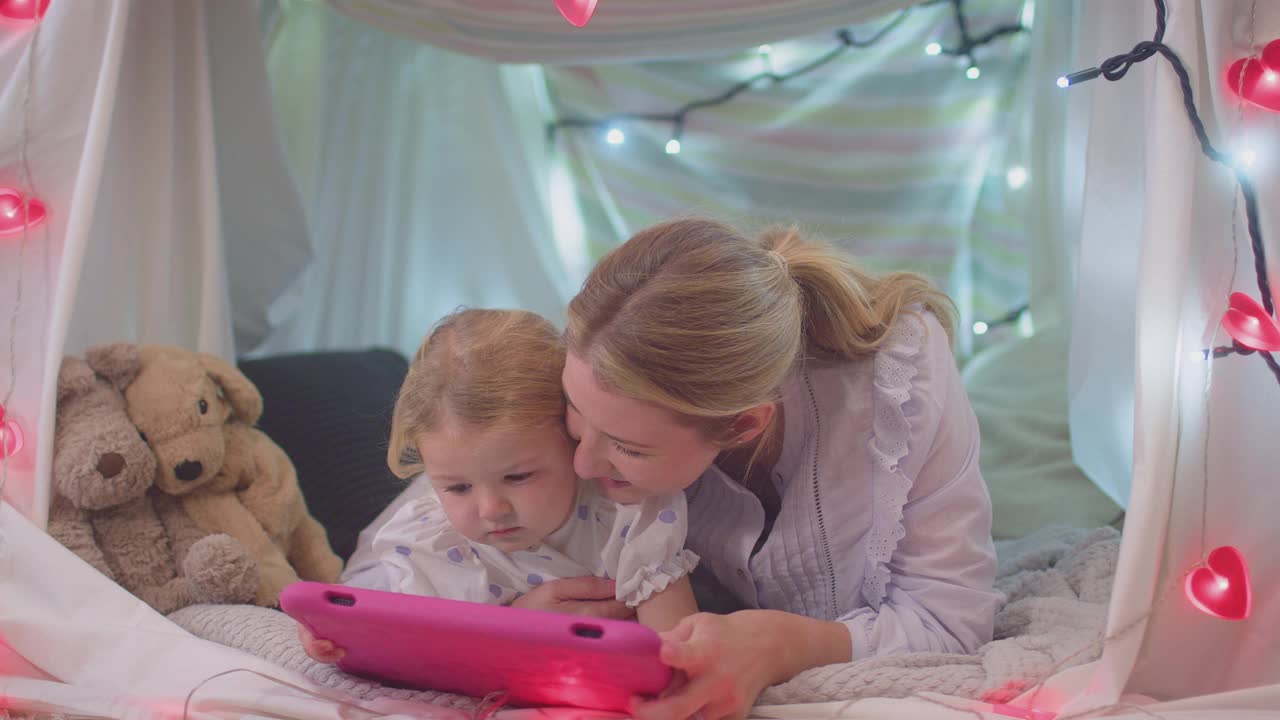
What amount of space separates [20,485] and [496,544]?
0.54 metres

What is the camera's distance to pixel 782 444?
125 cm

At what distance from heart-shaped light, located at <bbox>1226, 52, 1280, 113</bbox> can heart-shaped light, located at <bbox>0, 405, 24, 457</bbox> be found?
1310mm

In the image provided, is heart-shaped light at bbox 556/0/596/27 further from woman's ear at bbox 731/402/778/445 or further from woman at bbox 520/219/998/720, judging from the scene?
woman's ear at bbox 731/402/778/445

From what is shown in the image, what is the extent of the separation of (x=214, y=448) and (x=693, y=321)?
0.70m

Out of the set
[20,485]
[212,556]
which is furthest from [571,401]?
[20,485]

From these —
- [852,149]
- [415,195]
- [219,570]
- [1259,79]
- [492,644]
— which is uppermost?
[1259,79]

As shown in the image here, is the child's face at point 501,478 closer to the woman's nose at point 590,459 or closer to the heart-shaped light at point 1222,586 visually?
the woman's nose at point 590,459

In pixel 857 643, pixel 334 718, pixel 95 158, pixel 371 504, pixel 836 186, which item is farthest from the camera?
pixel 836 186

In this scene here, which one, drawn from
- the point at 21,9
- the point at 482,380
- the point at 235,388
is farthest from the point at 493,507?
the point at 21,9

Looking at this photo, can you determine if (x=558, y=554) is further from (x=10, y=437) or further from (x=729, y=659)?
(x=10, y=437)

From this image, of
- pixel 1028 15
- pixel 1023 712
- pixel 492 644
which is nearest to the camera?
pixel 492 644

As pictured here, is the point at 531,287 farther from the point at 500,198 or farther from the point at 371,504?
the point at 371,504

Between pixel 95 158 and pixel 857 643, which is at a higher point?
pixel 95 158

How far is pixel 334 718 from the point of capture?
3.21ft
